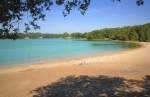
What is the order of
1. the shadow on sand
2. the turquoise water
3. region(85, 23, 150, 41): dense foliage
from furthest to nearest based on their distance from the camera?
region(85, 23, 150, 41): dense foliage
the turquoise water
the shadow on sand

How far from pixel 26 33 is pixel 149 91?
5989 mm

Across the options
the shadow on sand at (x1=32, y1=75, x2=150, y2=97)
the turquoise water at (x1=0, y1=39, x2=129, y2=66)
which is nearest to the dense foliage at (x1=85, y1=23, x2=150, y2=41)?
the turquoise water at (x1=0, y1=39, x2=129, y2=66)

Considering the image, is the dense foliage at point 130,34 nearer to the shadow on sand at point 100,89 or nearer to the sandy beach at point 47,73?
the sandy beach at point 47,73

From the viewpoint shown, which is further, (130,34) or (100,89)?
(130,34)

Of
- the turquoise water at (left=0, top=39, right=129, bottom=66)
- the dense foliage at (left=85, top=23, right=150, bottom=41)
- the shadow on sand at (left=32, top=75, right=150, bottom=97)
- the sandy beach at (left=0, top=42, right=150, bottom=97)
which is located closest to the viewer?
the shadow on sand at (left=32, top=75, right=150, bottom=97)

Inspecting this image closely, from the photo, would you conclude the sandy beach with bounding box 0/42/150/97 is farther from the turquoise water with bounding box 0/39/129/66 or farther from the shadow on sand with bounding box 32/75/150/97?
the turquoise water with bounding box 0/39/129/66

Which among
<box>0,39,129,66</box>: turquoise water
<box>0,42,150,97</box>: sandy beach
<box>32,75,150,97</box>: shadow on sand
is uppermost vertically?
<box>32,75,150,97</box>: shadow on sand

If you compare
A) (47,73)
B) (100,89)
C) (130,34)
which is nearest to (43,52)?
(47,73)

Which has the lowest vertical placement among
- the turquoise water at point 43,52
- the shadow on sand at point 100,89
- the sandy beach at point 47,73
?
the turquoise water at point 43,52

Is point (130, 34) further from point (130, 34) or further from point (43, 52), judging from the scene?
point (43, 52)

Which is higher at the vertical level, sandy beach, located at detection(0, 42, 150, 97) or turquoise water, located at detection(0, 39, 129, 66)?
sandy beach, located at detection(0, 42, 150, 97)

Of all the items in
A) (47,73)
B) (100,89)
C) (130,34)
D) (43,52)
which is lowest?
(43,52)

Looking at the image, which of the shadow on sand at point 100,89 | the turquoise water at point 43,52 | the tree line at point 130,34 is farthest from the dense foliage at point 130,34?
the shadow on sand at point 100,89

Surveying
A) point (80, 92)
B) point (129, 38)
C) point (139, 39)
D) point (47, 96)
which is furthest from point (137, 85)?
point (129, 38)
